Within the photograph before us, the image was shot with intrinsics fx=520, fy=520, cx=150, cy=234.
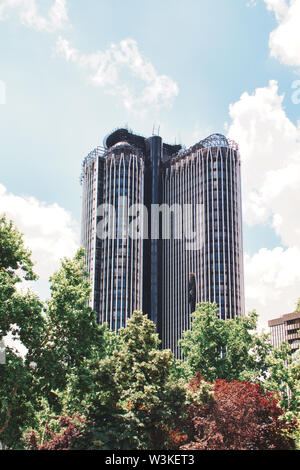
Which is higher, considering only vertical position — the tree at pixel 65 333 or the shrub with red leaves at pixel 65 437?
the tree at pixel 65 333

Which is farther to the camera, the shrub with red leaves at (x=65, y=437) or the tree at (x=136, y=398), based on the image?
the tree at (x=136, y=398)

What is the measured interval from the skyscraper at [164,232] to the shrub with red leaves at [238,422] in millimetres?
72169

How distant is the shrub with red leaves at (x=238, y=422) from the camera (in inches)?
1227

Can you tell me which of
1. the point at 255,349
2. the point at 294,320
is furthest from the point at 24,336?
the point at 294,320

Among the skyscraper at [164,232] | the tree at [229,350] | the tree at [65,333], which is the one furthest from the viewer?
the skyscraper at [164,232]

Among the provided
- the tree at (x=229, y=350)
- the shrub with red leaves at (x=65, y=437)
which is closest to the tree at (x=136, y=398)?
the shrub with red leaves at (x=65, y=437)

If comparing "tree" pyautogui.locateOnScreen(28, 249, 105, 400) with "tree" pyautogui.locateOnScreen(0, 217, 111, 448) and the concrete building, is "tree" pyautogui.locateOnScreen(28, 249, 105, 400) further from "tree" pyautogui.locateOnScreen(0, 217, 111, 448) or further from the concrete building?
the concrete building

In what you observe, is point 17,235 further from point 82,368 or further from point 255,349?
point 255,349

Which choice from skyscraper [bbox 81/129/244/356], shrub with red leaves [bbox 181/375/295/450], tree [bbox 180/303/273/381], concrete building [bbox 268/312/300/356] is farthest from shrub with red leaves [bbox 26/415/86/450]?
concrete building [bbox 268/312/300/356]
